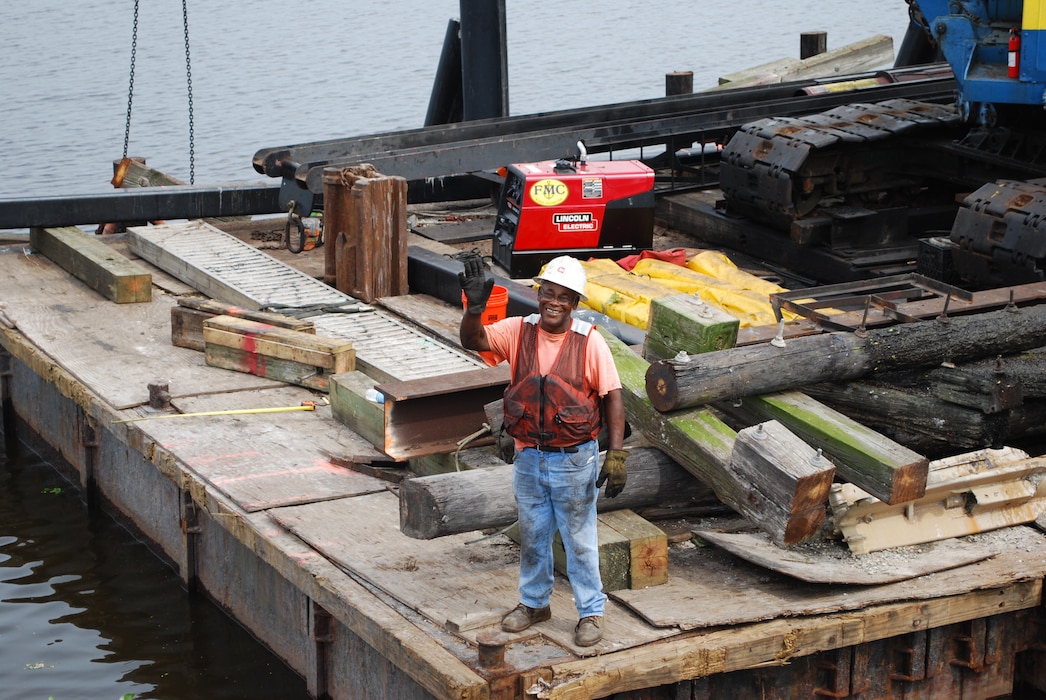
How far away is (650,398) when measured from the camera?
24.0ft

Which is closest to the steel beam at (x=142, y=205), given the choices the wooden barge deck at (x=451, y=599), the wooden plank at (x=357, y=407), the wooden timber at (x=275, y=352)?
the wooden timber at (x=275, y=352)

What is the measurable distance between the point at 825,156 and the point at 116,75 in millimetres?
22730

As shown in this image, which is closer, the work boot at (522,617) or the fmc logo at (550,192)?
the work boot at (522,617)

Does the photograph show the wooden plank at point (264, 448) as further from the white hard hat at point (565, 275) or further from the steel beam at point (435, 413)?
the white hard hat at point (565, 275)

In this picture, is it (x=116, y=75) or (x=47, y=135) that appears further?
(x=116, y=75)

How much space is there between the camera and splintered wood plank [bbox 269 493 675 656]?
252 inches

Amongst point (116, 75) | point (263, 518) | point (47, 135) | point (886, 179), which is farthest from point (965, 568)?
point (116, 75)

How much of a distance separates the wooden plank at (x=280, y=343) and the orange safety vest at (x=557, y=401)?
362cm

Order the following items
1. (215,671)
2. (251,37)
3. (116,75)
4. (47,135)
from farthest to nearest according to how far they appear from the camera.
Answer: (251,37)
(116,75)
(47,135)
(215,671)

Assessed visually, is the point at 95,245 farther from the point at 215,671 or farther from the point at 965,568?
the point at 965,568

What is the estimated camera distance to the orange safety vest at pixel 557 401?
614cm

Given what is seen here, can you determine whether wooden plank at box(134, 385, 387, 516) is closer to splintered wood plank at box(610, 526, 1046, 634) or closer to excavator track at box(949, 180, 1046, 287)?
splintered wood plank at box(610, 526, 1046, 634)

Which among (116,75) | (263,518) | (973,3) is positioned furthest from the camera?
(116,75)

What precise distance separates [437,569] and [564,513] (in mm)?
1048
